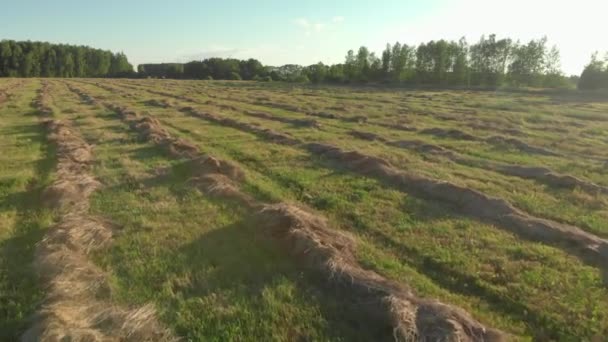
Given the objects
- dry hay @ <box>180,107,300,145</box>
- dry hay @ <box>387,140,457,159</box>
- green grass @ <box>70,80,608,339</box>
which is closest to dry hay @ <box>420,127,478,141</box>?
dry hay @ <box>387,140,457,159</box>

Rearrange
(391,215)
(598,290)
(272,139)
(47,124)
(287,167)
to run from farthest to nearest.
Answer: (47,124), (272,139), (287,167), (391,215), (598,290)

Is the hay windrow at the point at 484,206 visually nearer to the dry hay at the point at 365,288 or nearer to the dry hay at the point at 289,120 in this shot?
the dry hay at the point at 365,288

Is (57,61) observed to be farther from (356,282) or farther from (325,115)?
(356,282)

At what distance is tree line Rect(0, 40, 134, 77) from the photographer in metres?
113

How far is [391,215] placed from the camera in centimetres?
1044

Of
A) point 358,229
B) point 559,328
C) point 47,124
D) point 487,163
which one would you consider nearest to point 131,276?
point 358,229

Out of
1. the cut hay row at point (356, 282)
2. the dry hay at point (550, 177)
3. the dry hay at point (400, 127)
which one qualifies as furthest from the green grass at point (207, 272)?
the dry hay at point (400, 127)

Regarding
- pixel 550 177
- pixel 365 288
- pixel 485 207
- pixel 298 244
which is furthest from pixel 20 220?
pixel 550 177

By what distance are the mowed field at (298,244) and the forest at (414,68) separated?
6225 centimetres

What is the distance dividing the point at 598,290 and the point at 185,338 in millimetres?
6521

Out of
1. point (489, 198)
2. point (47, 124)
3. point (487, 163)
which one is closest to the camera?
point (489, 198)

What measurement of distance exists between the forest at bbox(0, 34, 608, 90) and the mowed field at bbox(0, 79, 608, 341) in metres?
62.2

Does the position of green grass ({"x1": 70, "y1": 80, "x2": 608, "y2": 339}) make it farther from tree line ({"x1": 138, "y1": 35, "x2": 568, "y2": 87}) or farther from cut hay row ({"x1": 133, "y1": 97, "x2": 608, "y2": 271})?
tree line ({"x1": 138, "y1": 35, "x2": 568, "y2": 87})

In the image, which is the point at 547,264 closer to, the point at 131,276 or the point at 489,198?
the point at 489,198
